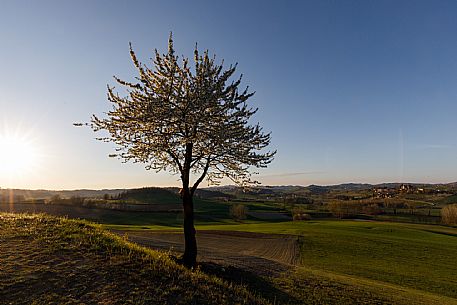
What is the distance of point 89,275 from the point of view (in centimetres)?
884

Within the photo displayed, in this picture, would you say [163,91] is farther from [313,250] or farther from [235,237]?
[235,237]

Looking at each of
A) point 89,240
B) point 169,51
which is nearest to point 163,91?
point 169,51

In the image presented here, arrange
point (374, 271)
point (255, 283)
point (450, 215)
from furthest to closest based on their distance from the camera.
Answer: point (450, 215)
point (374, 271)
point (255, 283)

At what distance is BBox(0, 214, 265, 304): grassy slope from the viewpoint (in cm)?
782

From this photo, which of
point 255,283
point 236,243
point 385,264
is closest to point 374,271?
point 385,264

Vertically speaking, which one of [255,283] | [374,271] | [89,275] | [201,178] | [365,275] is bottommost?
[374,271]

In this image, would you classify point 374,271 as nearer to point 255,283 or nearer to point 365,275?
point 365,275

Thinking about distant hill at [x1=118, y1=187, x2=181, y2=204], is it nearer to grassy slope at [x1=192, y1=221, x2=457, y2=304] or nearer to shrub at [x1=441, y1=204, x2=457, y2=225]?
shrub at [x1=441, y1=204, x2=457, y2=225]

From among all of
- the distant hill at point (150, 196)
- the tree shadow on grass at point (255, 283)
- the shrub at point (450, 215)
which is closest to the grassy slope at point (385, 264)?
the tree shadow on grass at point (255, 283)

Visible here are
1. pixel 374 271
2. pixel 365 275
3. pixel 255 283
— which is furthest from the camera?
pixel 374 271

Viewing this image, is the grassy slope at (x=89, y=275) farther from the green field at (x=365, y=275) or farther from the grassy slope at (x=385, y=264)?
the grassy slope at (x=385, y=264)

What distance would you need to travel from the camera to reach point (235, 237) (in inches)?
1826

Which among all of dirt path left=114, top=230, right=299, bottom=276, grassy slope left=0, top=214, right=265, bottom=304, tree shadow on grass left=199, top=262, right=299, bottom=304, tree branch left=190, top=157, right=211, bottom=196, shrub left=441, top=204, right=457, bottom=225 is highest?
tree branch left=190, top=157, right=211, bottom=196

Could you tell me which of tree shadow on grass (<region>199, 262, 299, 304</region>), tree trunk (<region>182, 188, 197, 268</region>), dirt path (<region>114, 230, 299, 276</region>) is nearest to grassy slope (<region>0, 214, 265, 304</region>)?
tree shadow on grass (<region>199, 262, 299, 304</region>)
